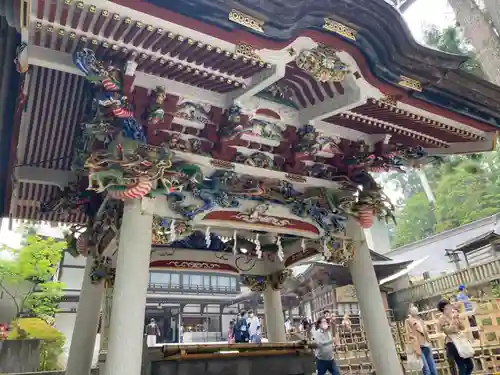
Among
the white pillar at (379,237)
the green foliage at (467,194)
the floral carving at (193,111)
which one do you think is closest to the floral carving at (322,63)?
the floral carving at (193,111)

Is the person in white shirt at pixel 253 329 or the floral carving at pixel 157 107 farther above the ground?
the floral carving at pixel 157 107

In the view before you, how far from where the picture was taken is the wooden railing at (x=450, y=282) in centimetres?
1722

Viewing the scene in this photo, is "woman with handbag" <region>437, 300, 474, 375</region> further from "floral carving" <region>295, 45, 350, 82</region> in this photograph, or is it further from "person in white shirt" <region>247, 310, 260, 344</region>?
"person in white shirt" <region>247, 310, 260, 344</region>

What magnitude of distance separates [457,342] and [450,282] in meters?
14.3

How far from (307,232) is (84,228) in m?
5.52

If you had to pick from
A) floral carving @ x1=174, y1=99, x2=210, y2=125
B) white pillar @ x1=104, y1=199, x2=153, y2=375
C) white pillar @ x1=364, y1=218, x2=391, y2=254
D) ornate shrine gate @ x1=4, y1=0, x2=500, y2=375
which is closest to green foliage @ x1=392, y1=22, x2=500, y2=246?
white pillar @ x1=364, y1=218, x2=391, y2=254

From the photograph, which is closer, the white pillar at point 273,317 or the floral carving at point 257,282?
the white pillar at point 273,317

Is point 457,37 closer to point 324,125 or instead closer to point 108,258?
point 324,125

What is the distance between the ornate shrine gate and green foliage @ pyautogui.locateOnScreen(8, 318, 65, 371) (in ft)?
21.7

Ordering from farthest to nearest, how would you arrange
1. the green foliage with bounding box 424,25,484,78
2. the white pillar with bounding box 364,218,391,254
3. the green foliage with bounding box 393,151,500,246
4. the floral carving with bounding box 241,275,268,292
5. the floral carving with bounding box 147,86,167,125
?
the white pillar with bounding box 364,218,391,254 → the green foliage with bounding box 393,151,500,246 → the green foliage with bounding box 424,25,484,78 → the floral carving with bounding box 241,275,268,292 → the floral carving with bounding box 147,86,167,125

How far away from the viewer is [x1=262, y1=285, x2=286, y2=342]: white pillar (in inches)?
408

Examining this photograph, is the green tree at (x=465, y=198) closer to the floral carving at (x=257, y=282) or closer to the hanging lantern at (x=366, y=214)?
the floral carving at (x=257, y=282)

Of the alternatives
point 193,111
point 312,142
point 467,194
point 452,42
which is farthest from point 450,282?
point 193,111

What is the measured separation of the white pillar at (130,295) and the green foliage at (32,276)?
38.4 feet
